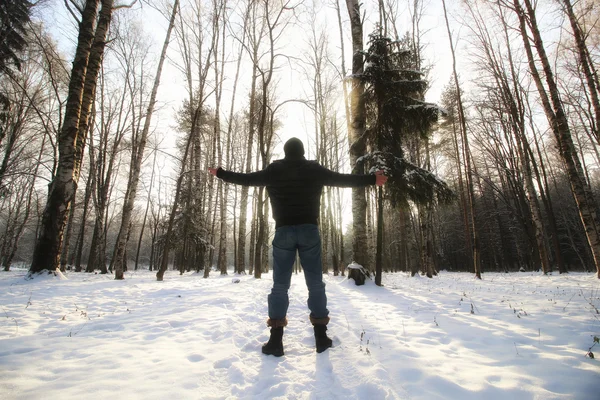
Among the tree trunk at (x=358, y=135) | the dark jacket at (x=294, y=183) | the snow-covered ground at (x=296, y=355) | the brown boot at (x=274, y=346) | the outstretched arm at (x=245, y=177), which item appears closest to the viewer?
the snow-covered ground at (x=296, y=355)

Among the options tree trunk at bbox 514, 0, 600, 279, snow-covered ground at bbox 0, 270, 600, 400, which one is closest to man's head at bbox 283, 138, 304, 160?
snow-covered ground at bbox 0, 270, 600, 400

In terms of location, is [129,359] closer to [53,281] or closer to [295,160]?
[295,160]

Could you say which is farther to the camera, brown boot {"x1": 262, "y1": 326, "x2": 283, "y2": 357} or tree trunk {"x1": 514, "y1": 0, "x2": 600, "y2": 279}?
tree trunk {"x1": 514, "y1": 0, "x2": 600, "y2": 279}

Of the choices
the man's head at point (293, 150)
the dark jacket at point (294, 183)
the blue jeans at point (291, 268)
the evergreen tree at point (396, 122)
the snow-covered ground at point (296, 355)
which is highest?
the evergreen tree at point (396, 122)

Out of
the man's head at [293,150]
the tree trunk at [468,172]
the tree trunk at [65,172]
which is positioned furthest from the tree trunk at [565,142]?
the tree trunk at [65,172]

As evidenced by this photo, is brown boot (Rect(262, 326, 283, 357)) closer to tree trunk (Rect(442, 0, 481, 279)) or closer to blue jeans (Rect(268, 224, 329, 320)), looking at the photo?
blue jeans (Rect(268, 224, 329, 320))

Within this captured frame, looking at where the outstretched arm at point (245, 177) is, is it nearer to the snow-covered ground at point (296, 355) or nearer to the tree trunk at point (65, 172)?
the snow-covered ground at point (296, 355)

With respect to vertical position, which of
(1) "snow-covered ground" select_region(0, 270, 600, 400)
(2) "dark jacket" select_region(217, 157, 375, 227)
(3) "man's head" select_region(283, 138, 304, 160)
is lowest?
(1) "snow-covered ground" select_region(0, 270, 600, 400)

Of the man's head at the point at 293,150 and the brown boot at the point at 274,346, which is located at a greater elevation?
the man's head at the point at 293,150

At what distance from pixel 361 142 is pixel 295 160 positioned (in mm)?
5493

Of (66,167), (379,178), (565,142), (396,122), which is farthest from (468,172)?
(66,167)

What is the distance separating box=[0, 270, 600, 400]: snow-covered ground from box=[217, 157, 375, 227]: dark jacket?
4.37ft

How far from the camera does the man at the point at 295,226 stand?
7.89ft

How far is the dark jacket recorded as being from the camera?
8.28 ft
